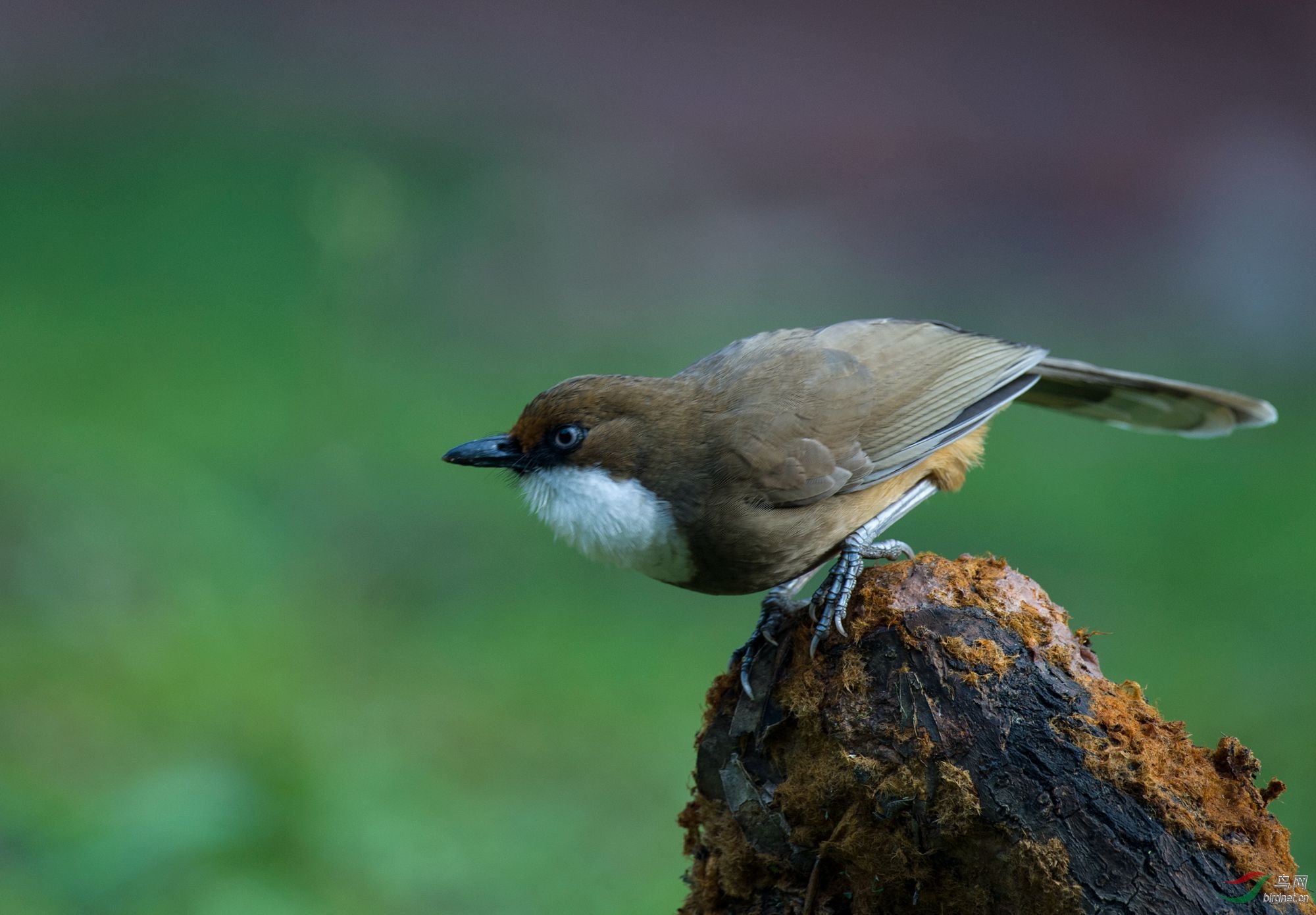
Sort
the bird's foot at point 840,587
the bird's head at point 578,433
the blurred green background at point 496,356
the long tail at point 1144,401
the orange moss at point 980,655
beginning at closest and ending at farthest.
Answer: the orange moss at point 980,655, the bird's foot at point 840,587, the bird's head at point 578,433, the long tail at point 1144,401, the blurred green background at point 496,356

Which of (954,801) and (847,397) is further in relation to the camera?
(847,397)

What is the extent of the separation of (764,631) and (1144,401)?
1714 millimetres

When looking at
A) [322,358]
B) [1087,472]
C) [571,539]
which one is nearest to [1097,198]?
[1087,472]

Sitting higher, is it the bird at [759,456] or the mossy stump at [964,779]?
the bird at [759,456]

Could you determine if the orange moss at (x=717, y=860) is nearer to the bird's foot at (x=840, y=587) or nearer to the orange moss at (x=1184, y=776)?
the bird's foot at (x=840, y=587)

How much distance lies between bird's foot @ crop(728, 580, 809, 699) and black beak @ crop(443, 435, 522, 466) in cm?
80

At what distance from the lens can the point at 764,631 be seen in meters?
2.94

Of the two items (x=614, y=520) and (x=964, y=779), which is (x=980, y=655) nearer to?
(x=964, y=779)

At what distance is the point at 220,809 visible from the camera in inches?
149

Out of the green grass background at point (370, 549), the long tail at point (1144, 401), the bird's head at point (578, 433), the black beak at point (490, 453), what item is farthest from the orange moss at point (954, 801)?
the long tail at point (1144, 401)

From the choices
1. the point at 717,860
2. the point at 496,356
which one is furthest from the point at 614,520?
the point at 496,356

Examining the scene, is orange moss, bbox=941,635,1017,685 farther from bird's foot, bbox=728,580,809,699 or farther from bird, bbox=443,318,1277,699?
bird's foot, bbox=728,580,809,699

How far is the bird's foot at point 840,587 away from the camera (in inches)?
106

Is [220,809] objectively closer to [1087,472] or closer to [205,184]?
[1087,472]
